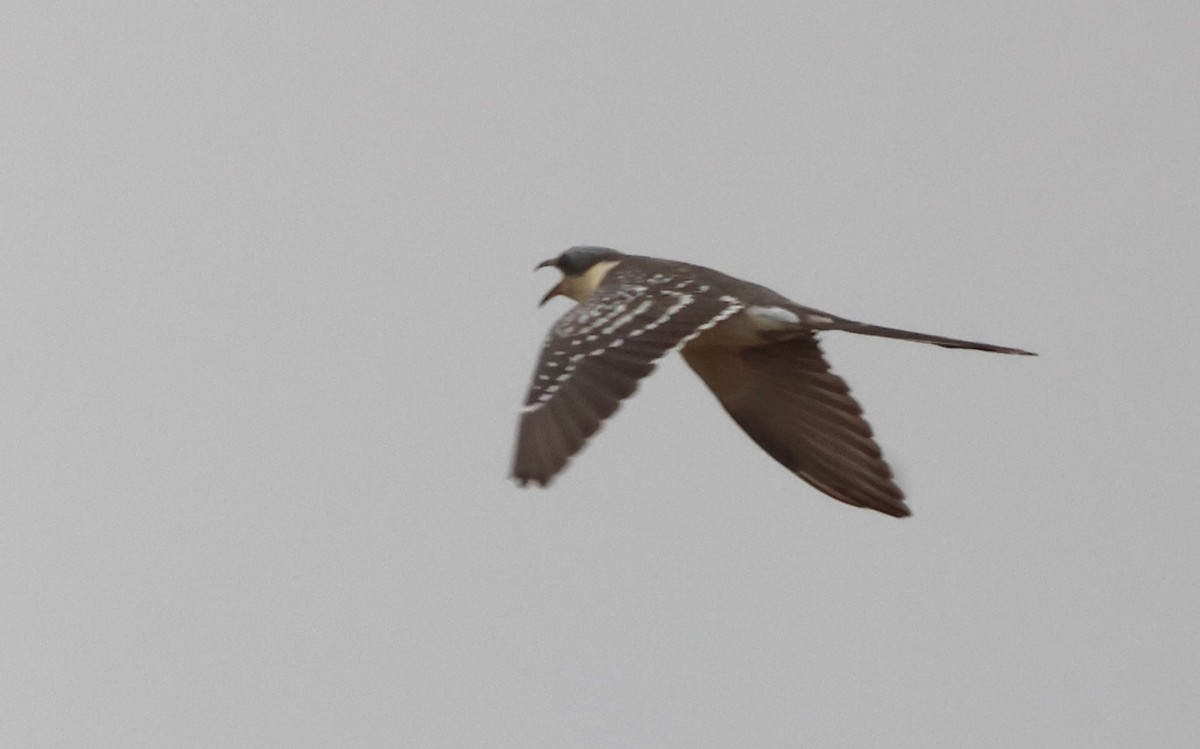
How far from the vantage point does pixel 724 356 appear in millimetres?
7488

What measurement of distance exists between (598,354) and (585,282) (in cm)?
137

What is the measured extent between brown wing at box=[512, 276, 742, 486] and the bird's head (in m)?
0.54

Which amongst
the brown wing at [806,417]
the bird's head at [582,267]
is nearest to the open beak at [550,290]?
the bird's head at [582,267]

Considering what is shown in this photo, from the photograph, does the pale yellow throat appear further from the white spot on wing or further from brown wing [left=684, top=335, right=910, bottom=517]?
the white spot on wing

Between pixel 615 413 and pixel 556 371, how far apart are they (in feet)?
1.16

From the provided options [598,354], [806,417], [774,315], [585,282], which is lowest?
[806,417]

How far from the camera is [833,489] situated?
24.0 ft

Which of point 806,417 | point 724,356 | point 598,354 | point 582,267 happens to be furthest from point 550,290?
Result: point 598,354

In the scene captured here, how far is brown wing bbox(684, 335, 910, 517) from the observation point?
728cm

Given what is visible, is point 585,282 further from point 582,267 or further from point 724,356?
point 724,356

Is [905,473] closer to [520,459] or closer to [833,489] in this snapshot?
[833,489]

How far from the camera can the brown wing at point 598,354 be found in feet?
19.6

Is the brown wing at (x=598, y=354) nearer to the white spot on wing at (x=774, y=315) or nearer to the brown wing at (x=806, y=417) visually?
the white spot on wing at (x=774, y=315)

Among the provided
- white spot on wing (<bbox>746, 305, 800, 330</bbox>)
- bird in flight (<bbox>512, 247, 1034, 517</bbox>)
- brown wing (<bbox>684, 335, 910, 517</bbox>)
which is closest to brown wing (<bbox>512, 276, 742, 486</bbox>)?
bird in flight (<bbox>512, 247, 1034, 517</bbox>)
